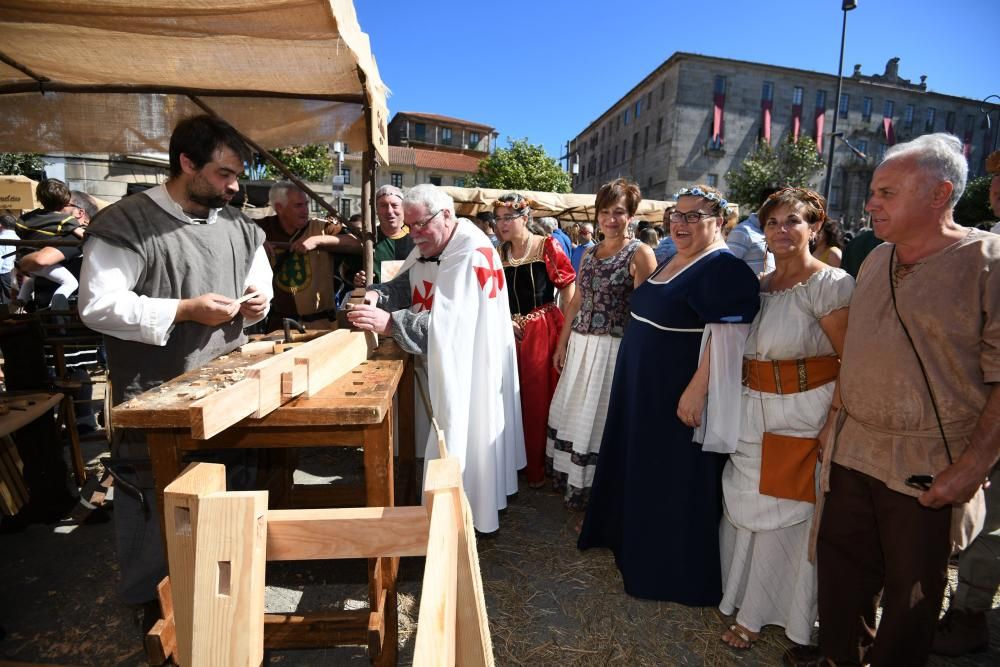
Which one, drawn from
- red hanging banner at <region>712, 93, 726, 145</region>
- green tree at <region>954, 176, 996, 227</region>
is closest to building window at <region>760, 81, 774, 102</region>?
red hanging banner at <region>712, 93, 726, 145</region>

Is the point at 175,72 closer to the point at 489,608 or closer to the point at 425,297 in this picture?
the point at 425,297

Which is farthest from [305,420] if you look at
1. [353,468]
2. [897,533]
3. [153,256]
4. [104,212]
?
[353,468]

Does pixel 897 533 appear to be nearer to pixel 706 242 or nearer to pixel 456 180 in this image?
pixel 706 242

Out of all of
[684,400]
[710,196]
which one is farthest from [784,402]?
[710,196]

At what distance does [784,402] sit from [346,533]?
1855 millimetres

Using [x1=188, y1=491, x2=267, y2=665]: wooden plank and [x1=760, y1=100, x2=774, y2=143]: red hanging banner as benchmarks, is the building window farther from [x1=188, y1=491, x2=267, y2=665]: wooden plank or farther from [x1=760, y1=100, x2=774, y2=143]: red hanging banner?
[x1=188, y1=491, x2=267, y2=665]: wooden plank

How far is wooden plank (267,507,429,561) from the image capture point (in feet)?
3.45

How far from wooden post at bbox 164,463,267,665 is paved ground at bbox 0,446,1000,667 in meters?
1.51

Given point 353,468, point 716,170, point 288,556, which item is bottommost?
point 353,468

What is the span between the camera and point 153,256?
1.93 m

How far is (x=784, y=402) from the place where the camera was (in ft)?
6.90

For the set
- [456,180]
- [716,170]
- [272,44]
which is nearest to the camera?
[272,44]

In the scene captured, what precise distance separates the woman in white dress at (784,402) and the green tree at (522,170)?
37.3 meters

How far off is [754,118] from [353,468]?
47.6 metres
